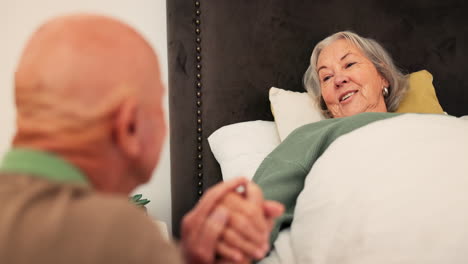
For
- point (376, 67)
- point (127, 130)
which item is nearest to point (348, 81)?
point (376, 67)

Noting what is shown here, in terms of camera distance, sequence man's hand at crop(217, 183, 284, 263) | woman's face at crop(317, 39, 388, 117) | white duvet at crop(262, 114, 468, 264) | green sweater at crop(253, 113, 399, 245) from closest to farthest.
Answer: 1. man's hand at crop(217, 183, 284, 263)
2. white duvet at crop(262, 114, 468, 264)
3. green sweater at crop(253, 113, 399, 245)
4. woman's face at crop(317, 39, 388, 117)

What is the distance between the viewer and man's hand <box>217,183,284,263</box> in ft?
1.64

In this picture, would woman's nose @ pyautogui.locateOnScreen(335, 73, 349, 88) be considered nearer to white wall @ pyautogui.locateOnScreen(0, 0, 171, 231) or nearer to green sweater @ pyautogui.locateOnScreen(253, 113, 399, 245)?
green sweater @ pyautogui.locateOnScreen(253, 113, 399, 245)

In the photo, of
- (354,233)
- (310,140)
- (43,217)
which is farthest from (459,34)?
(43,217)

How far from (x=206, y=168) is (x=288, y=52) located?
0.52 meters

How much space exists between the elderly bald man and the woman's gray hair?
3.76 ft

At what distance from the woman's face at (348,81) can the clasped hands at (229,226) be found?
3.17ft

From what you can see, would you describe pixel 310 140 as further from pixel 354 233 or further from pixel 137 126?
pixel 137 126

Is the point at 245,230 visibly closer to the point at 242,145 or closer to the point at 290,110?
the point at 242,145

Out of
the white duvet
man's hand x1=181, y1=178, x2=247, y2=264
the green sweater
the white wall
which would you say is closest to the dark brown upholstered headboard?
the white wall

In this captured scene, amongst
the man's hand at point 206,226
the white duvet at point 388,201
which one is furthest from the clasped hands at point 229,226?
the white duvet at point 388,201

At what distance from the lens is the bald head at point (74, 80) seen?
0.38 m

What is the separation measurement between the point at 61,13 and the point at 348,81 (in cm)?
101

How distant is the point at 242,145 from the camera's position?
1.36 m
